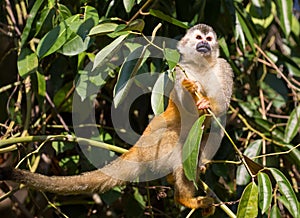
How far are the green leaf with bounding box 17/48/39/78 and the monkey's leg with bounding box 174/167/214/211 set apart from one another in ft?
2.56

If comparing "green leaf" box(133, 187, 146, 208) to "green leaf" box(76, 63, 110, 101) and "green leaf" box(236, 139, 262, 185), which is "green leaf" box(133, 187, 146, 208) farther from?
"green leaf" box(76, 63, 110, 101)

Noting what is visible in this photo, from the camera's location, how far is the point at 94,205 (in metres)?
3.28

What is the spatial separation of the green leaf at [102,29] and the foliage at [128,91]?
12cm

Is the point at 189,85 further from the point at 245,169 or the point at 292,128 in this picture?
the point at 292,128

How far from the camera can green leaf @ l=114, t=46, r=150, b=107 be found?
2.04 meters

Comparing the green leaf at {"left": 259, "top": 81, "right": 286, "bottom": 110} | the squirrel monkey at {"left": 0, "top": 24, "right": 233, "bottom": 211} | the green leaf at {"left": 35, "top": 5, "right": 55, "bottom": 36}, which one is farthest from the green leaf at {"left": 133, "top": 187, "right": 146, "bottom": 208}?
the green leaf at {"left": 35, "top": 5, "right": 55, "bottom": 36}

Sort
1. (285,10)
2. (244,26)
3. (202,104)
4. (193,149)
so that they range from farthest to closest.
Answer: (244,26) → (285,10) → (202,104) → (193,149)

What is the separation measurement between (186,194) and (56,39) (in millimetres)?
917

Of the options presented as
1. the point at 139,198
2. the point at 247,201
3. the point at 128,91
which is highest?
the point at 128,91

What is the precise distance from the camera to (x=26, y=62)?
240 cm

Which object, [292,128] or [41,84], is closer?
[41,84]

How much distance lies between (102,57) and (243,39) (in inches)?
44.8

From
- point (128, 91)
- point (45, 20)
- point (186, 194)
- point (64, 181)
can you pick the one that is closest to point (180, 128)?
point (186, 194)

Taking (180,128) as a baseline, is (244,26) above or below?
above
